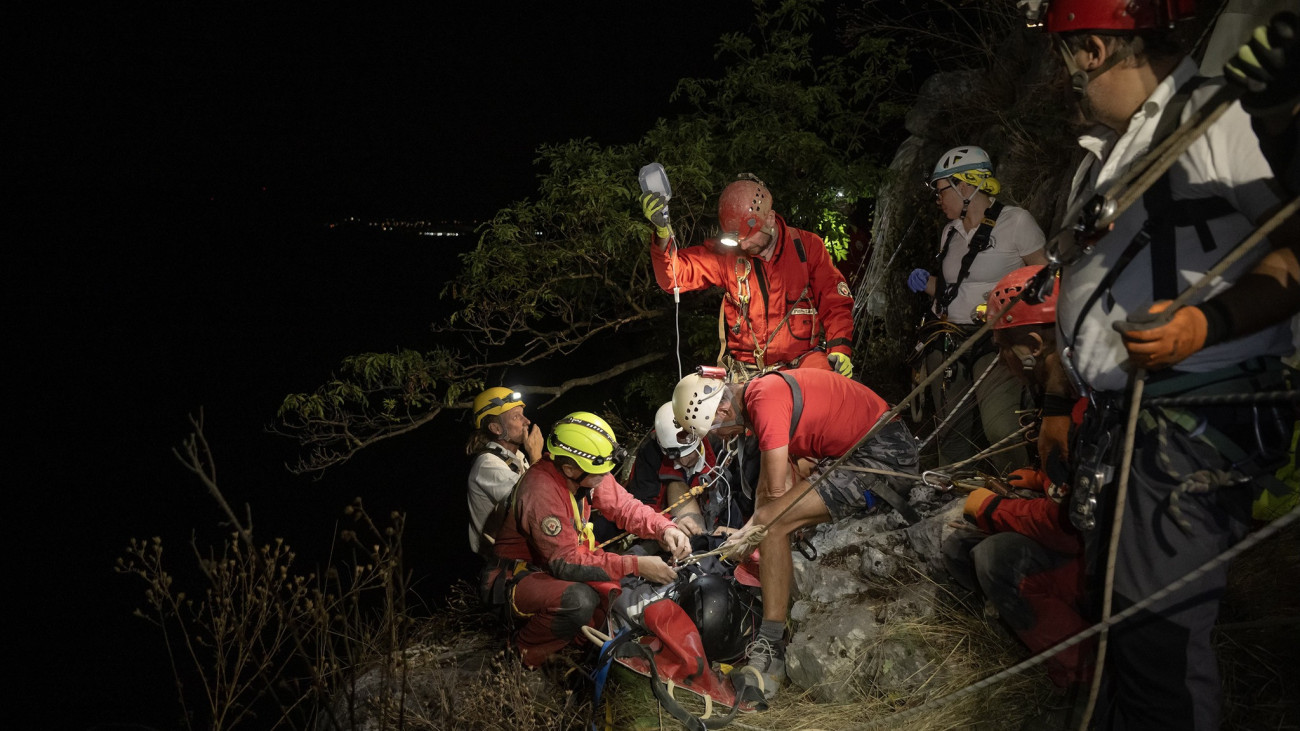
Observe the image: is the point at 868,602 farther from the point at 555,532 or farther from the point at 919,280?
the point at 919,280

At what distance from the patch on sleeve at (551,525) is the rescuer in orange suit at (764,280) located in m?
1.84

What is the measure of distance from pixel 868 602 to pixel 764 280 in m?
A: 2.41

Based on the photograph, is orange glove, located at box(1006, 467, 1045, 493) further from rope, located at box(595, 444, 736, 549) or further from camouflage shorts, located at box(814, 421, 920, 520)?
rope, located at box(595, 444, 736, 549)

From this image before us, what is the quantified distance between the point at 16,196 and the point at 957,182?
5612 centimetres

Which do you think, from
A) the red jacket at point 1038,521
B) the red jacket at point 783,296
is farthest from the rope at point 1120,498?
the red jacket at point 783,296

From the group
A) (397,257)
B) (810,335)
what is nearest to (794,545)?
(810,335)

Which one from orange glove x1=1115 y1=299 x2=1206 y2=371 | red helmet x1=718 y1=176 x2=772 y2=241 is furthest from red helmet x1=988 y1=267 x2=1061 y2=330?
red helmet x1=718 y1=176 x2=772 y2=241

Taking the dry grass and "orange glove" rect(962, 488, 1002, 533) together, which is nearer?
the dry grass

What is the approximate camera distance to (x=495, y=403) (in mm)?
6121

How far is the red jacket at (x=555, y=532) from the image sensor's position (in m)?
4.70

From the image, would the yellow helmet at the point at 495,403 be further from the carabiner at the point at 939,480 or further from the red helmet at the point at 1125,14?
the red helmet at the point at 1125,14

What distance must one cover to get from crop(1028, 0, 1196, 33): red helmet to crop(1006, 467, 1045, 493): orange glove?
2.07 m

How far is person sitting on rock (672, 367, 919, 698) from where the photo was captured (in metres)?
4.23

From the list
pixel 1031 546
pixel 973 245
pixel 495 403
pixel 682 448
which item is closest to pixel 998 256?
pixel 973 245
